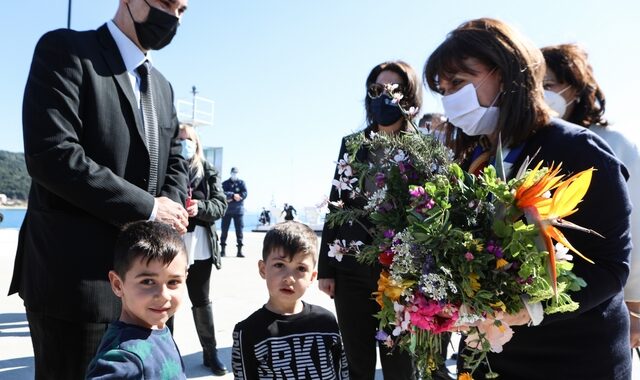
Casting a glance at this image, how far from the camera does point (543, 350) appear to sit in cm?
166

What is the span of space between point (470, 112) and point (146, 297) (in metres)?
1.31

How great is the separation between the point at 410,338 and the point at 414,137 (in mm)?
598

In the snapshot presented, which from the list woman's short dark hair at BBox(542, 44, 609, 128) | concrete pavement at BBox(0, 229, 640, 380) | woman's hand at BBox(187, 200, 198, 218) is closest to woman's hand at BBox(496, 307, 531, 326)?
woman's short dark hair at BBox(542, 44, 609, 128)

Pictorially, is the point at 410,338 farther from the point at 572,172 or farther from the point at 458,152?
the point at 458,152

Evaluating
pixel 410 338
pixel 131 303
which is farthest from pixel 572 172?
pixel 131 303

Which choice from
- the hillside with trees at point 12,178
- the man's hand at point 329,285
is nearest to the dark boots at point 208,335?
the man's hand at point 329,285

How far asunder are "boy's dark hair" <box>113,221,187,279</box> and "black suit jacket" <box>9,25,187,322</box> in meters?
0.04

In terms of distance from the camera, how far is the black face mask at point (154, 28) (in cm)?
221

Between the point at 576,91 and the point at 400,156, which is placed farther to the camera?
the point at 576,91

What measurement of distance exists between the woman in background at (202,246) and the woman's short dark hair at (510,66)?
277 centimetres

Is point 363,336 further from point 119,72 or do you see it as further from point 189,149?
point 189,149

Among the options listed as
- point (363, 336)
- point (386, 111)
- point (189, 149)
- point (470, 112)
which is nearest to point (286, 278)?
point (363, 336)

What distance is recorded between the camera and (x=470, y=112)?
1.87 meters

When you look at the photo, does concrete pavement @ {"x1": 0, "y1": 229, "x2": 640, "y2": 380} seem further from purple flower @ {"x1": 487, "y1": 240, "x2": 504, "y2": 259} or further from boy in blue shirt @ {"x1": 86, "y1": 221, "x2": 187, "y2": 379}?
purple flower @ {"x1": 487, "y1": 240, "x2": 504, "y2": 259}
